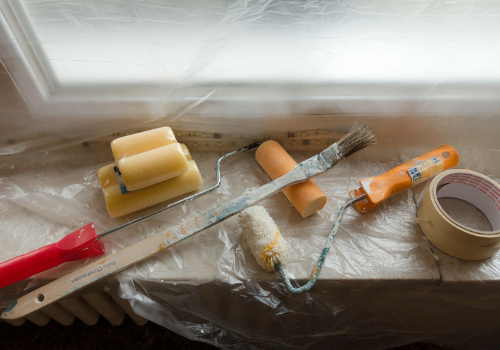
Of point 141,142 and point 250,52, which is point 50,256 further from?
point 250,52

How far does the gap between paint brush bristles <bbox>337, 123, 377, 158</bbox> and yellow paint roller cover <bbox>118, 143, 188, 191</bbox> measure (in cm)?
27

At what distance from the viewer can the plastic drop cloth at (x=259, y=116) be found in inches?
24.1

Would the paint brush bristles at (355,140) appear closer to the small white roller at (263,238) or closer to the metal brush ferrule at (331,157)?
the metal brush ferrule at (331,157)

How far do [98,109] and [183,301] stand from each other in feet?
1.23

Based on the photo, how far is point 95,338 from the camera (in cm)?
91

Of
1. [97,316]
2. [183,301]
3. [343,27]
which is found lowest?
[97,316]

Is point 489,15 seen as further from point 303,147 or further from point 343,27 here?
point 303,147

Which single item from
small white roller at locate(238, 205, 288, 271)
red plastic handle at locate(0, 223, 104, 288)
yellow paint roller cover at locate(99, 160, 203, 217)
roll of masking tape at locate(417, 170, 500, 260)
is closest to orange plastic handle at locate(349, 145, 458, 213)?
roll of masking tape at locate(417, 170, 500, 260)

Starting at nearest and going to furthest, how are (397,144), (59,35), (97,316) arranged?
1. (59,35)
2. (397,144)
3. (97,316)

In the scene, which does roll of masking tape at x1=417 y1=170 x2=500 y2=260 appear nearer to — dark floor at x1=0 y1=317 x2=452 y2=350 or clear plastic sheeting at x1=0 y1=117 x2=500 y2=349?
clear plastic sheeting at x1=0 y1=117 x2=500 y2=349

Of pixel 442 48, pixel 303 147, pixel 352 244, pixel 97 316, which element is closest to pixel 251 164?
pixel 303 147

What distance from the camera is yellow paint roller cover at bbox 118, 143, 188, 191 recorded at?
601 millimetres

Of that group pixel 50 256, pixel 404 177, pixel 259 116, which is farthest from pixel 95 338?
pixel 404 177

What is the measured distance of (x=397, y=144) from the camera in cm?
74
